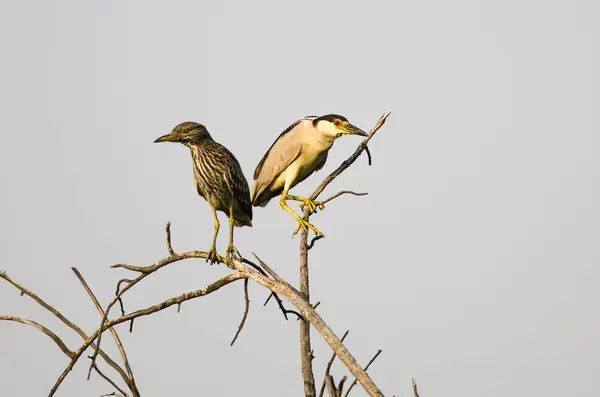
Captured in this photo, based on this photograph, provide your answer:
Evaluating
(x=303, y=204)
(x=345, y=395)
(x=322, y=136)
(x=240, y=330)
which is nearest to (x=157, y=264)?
(x=240, y=330)

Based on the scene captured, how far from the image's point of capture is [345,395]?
4.78 m

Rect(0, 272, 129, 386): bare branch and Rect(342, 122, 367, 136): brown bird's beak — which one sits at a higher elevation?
Rect(342, 122, 367, 136): brown bird's beak

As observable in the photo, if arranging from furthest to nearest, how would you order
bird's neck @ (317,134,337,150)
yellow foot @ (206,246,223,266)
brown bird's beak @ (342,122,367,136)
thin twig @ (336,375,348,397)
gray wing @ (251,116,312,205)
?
gray wing @ (251,116,312,205), bird's neck @ (317,134,337,150), brown bird's beak @ (342,122,367,136), yellow foot @ (206,246,223,266), thin twig @ (336,375,348,397)

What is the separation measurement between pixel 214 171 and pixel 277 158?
1.95 meters

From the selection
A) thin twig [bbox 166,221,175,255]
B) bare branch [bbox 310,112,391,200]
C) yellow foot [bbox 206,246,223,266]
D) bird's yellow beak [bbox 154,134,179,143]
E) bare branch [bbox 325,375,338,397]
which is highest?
bird's yellow beak [bbox 154,134,179,143]

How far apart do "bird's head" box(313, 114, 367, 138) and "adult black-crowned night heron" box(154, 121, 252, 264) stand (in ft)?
4.82

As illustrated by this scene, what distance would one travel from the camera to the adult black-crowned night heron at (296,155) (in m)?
8.95

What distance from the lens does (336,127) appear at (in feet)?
29.1

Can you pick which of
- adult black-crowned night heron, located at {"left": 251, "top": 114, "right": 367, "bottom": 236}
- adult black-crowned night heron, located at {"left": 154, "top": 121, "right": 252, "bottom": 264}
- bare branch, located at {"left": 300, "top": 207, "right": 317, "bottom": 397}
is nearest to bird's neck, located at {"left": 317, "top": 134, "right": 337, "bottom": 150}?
adult black-crowned night heron, located at {"left": 251, "top": 114, "right": 367, "bottom": 236}

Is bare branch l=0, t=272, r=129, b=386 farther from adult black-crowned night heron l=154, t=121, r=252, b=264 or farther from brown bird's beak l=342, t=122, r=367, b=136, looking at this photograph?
brown bird's beak l=342, t=122, r=367, b=136

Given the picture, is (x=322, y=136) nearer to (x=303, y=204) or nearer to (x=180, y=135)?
(x=303, y=204)

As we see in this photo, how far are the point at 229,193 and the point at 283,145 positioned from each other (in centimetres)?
200

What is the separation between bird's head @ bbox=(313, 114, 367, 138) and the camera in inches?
348

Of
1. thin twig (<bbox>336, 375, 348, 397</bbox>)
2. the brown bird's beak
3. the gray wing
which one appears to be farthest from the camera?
the gray wing
